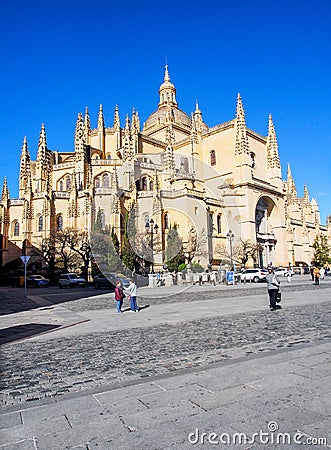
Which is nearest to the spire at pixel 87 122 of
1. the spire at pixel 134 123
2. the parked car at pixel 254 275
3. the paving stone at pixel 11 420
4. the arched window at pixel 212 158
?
the spire at pixel 134 123

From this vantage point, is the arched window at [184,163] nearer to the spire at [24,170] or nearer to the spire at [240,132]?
the spire at [240,132]

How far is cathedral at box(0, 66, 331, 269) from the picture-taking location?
44.4 meters

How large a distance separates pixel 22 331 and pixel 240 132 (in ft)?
172

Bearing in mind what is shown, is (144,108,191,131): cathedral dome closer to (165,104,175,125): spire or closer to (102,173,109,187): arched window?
(165,104,175,125): spire

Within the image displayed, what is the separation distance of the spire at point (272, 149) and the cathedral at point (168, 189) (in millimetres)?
200

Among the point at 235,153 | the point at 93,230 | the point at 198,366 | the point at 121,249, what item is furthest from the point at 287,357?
the point at 235,153

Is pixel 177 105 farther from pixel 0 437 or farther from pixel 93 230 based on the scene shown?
pixel 0 437

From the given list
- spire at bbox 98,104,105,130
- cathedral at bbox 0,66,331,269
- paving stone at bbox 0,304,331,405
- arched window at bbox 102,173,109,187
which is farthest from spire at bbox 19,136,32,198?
paving stone at bbox 0,304,331,405

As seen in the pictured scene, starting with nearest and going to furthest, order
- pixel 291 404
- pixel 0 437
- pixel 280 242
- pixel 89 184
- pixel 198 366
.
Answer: pixel 0 437 < pixel 291 404 < pixel 198 366 < pixel 89 184 < pixel 280 242

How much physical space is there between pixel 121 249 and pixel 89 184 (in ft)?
49.4

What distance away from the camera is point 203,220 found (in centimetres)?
4844

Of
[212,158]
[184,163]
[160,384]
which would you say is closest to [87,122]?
[184,163]

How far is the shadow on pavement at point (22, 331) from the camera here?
8781 mm

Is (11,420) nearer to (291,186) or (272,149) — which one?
(272,149)
